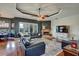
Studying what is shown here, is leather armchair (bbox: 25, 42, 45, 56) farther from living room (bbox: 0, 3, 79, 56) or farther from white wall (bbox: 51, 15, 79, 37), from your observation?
white wall (bbox: 51, 15, 79, 37)

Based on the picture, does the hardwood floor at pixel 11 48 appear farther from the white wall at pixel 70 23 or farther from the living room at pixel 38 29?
the white wall at pixel 70 23

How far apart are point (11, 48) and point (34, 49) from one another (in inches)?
23.3

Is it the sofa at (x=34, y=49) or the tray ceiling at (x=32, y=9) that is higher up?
the tray ceiling at (x=32, y=9)

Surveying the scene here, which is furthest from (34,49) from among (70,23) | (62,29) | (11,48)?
(70,23)

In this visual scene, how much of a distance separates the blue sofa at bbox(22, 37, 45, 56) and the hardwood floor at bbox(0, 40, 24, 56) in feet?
0.46

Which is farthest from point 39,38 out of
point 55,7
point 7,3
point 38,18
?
point 7,3

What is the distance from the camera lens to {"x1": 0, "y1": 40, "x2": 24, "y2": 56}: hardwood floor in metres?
2.28

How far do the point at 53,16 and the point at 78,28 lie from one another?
660mm

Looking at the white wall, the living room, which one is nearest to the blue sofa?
the living room

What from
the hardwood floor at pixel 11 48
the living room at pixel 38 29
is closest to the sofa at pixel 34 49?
the living room at pixel 38 29

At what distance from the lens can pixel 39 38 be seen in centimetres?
236

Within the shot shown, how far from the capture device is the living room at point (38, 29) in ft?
7.42

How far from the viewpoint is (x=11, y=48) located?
2426 millimetres

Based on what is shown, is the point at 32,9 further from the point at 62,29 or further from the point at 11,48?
the point at 11,48
